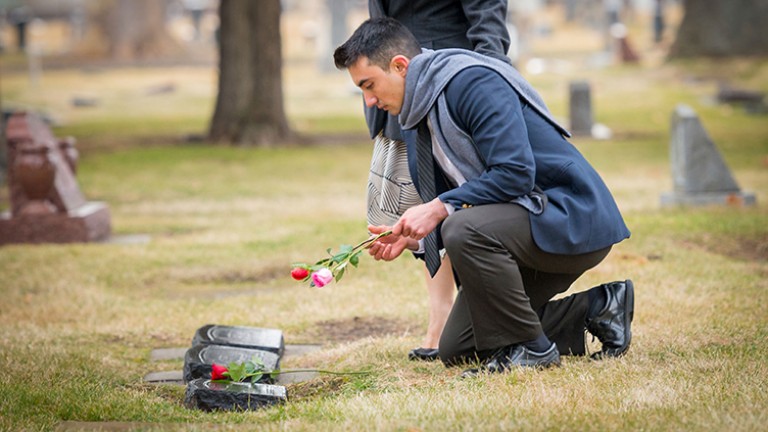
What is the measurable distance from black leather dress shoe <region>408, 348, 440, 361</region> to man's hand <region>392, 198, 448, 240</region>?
897 millimetres

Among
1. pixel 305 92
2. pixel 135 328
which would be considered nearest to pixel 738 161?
pixel 135 328

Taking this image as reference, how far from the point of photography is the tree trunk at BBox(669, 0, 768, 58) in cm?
3012

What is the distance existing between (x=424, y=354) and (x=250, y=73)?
12.4 metres

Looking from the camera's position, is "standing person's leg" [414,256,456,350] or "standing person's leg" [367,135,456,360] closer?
"standing person's leg" [367,135,456,360]

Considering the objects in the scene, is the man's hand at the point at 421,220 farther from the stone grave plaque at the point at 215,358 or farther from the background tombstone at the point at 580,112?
the background tombstone at the point at 580,112

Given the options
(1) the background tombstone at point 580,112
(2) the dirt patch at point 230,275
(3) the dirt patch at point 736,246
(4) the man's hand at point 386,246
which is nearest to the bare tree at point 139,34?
(1) the background tombstone at point 580,112

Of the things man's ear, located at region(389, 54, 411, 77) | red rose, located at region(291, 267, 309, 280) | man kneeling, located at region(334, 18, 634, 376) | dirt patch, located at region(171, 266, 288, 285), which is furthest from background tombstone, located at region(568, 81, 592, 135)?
red rose, located at region(291, 267, 309, 280)

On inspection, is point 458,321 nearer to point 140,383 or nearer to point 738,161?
point 140,383

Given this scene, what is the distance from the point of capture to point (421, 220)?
4340 mm

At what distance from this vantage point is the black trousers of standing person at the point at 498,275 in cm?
438

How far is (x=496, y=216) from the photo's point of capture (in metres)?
4.38

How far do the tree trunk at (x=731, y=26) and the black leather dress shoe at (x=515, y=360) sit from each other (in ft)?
88.9

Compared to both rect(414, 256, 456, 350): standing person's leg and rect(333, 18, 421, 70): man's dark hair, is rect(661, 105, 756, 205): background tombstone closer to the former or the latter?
rect(414, 256, 456, 350): standing person's leg

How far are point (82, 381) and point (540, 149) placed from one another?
2156 mm
